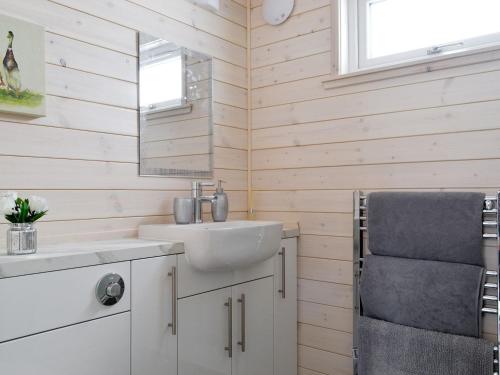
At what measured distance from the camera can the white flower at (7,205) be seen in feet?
3.86

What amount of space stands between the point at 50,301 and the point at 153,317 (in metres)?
0.36

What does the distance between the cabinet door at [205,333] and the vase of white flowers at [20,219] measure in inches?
20.6

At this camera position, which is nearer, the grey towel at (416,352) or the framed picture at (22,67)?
the framed picture at (22,67)

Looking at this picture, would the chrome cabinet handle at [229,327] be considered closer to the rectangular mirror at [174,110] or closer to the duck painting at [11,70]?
the rectangular mirror at [174,110]

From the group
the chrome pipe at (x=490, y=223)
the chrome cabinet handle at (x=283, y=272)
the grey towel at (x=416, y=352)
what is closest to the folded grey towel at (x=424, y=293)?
the grey towel at (x=416, y=352)

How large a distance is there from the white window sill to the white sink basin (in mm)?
727

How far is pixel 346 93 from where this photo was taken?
1.93 m

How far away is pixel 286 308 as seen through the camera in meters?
2.00

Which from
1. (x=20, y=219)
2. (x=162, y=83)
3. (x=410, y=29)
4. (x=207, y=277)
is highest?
(x=410, y=29)

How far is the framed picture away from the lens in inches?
52.7

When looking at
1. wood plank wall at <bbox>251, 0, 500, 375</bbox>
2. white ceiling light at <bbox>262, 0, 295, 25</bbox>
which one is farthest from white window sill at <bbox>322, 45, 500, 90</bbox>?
white ceiling light at <bbox>262, 0, 295, 25</bbox>

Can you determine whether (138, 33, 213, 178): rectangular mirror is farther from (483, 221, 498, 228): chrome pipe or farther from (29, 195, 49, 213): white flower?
(483, 221, 498, 228): chrome pipe

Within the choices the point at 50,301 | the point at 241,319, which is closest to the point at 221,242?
the point at 241,319

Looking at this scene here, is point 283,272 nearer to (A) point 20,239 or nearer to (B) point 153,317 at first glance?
(B) point 153,317
